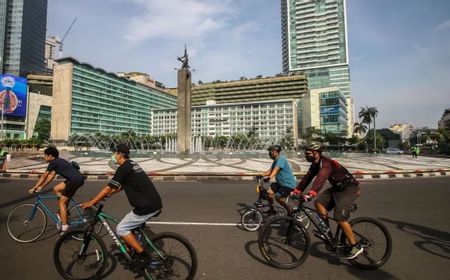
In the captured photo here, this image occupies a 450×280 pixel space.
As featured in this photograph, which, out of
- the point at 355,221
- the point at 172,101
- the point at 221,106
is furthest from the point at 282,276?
the point at 172,101

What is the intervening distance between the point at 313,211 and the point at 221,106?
156 metres

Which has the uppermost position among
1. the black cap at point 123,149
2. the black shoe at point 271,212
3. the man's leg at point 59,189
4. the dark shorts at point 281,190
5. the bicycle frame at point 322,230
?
the black cap at point 123,149

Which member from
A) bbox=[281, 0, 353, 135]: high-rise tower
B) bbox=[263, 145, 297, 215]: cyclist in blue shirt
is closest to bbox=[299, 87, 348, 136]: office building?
bbox=[281, 0, 353, 135]: high-rise tower

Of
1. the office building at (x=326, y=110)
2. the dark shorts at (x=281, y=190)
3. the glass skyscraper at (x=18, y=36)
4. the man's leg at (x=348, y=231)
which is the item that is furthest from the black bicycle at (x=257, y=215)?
the glass skyscraper at (x=18, y=36)

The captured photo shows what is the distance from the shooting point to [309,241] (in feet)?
14.5

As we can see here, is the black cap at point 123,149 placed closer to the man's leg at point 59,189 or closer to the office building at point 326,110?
the man's leg at point 59,189

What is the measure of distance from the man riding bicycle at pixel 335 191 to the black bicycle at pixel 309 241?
10 cm

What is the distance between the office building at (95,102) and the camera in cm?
11700

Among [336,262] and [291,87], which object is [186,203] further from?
[291,87]

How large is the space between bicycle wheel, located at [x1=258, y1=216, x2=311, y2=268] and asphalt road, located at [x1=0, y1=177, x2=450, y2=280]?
0.16m

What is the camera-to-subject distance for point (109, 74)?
136 m

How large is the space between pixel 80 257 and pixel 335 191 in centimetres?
388

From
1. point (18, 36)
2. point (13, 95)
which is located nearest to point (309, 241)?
point (13, 95)

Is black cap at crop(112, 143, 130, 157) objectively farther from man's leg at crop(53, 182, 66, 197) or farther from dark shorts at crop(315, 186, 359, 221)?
dark shorts at crop(315, 186, 359, 221)
